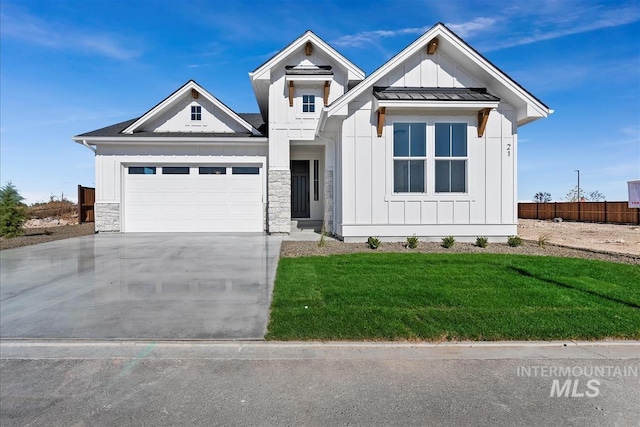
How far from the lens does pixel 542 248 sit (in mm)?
10602

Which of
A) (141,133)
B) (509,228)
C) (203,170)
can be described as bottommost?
(509,228)

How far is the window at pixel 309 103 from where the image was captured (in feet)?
46.0

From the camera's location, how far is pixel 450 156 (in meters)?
11.0

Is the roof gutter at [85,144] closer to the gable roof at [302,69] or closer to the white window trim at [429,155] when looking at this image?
the gable roof at [302,69]

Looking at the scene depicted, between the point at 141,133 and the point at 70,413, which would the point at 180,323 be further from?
the point at 141,133

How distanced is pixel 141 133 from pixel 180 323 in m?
12.2

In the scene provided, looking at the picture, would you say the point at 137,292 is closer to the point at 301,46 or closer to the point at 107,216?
the point at 107,216

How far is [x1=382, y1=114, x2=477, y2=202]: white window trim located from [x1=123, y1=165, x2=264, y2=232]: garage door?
227 inches

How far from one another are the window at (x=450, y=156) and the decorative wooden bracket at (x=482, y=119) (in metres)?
0.42

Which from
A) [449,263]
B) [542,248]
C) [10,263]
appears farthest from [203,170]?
[542,248]

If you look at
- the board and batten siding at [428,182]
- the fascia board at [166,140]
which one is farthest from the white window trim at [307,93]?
the board and batten siding at [428,182]

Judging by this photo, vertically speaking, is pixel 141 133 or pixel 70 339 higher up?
pixel 141 133

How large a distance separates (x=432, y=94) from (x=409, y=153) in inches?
73.0

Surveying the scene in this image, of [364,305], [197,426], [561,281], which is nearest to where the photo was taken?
[197,426]
